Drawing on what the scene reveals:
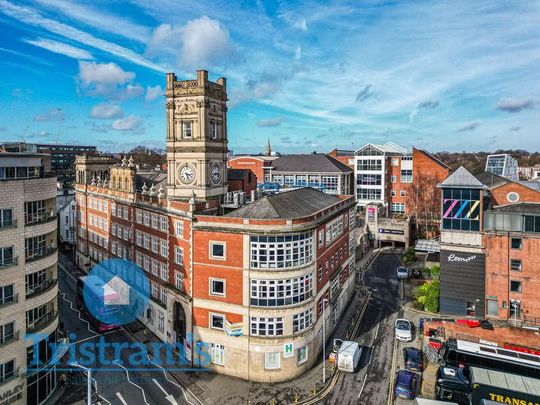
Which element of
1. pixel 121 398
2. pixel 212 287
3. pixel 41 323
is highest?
pixel 212 287

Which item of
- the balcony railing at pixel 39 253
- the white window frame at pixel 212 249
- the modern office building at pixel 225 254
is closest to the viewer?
the balcony railing at pixel 39 253

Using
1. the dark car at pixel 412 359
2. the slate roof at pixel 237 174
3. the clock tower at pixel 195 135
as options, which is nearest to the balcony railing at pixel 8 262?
the clock tower at pixel 195 135

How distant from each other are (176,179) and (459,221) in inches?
1286

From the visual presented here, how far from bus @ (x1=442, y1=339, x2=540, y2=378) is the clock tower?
94.8 ft

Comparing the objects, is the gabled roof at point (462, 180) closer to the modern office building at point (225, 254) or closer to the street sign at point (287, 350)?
the modern office building at point (225, 254)

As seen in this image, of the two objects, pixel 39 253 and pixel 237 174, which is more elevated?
pixel 237 174

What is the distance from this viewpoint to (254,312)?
34031 millimetres

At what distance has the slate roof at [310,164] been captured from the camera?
88688 millimetres

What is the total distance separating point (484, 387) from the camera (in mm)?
27922

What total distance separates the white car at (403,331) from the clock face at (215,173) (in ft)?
85.4

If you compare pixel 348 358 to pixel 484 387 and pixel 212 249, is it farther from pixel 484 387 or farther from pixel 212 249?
pixel 212 249

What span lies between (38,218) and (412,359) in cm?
3468

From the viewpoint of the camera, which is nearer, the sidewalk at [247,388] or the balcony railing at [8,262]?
the balcony railing at [8,262]

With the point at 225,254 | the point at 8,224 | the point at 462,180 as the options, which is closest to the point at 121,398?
the point at 225,254
